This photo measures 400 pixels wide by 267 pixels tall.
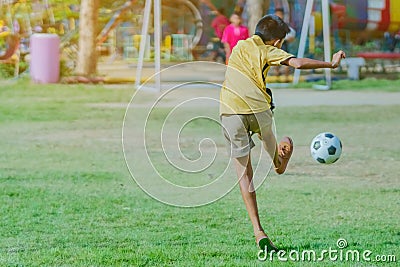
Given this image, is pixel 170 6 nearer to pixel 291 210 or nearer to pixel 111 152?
pixel 111 152

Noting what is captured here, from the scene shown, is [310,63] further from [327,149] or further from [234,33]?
[234,33]

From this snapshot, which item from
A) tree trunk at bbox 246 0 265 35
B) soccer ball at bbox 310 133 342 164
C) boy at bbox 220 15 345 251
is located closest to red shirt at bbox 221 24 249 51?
tree trunk at bbox 246 0 265 35

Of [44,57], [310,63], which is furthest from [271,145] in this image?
[44,57]

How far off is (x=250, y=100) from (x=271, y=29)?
1.61ft

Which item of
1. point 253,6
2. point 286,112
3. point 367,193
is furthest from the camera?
point 253,6

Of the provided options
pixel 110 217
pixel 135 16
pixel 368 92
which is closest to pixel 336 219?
pixel 110 217

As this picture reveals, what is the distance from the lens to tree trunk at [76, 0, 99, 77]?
73.2 feet

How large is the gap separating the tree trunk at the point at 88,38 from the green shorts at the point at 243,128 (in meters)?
16.7

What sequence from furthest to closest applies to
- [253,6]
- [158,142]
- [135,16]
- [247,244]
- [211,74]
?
[135,16] → [211,74] → [253,6] → [158,142] → [247,244]

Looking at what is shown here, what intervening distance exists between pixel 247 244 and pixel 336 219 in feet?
3.92

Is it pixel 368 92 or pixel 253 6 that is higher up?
pixel 253 6

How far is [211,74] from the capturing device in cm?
2527

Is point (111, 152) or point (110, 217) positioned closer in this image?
point (110, 217)

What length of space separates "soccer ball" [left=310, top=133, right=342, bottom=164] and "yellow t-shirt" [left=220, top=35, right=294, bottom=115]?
1.33 m
